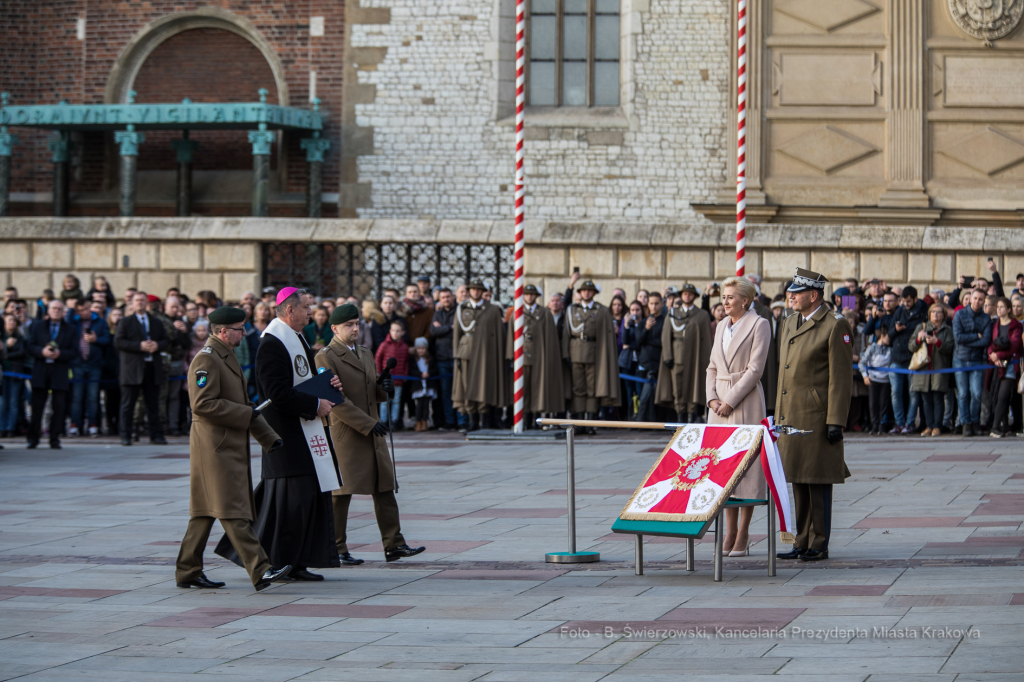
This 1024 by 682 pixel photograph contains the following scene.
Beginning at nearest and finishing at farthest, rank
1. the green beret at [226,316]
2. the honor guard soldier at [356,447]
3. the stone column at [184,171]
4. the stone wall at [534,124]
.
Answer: the green beret at [226,316], the honor guard soldier at [356,447], the stone wall at [534,124], the stone column at [184,171]

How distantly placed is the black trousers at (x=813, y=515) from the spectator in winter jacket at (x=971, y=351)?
7.70 m

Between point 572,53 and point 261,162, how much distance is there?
627 cm

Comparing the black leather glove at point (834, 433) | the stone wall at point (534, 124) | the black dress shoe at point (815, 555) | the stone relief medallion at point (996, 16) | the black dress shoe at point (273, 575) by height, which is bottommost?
the black dress shoe at point (273, 575)

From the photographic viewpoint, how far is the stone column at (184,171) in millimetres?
25766

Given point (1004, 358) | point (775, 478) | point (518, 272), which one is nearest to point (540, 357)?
point (518, 272)

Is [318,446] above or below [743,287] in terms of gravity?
below

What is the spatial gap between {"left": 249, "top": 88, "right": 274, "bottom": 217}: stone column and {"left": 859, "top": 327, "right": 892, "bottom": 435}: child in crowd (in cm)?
1249

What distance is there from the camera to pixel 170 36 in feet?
86.5

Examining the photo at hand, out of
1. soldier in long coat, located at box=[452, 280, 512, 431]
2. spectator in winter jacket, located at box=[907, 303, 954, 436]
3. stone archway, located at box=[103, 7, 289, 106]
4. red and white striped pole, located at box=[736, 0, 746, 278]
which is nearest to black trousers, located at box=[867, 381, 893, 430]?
spectator in winter jacket, located at box=[907, 303, 954, 436]

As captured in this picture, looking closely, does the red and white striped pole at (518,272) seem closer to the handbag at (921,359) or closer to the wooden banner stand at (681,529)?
the handbag at (921,359)

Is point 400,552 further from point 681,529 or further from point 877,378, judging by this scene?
point 877,378

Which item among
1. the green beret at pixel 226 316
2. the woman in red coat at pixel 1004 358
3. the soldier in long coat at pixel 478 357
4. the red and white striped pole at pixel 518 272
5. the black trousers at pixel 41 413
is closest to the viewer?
the green beret at pixel 226 316

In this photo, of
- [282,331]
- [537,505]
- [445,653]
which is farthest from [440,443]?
[445,653]

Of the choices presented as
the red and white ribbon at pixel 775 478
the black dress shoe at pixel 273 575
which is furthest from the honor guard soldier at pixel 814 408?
the black dress shoe at pixel 273 575
